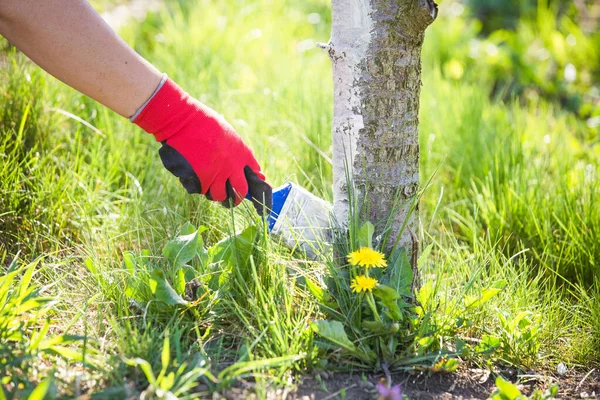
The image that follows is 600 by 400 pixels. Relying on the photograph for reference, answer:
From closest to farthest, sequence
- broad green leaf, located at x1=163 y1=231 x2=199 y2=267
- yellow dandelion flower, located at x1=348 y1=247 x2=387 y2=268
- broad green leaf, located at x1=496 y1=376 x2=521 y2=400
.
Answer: broad green leaf, located at x1=496 y1=376 x2=521 y2=400 < yellow dandelion flower, located at x1=348 y1=247 x2=387 y2=268 < broad green leaf, located at x1=163 y1=231 x2=199 y2=267

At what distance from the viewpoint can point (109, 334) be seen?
4.50ft

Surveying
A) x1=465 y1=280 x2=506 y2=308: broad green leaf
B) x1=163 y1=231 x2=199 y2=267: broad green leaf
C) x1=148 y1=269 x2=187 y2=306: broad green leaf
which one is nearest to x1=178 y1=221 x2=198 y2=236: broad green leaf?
x1=163 y1=231 x2=199 y2=267: broad green leaf

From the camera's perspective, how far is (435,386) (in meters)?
1.34

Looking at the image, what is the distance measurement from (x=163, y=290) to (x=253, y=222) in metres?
0.39

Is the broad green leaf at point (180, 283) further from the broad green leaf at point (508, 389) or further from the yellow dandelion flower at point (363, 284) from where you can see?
the broad green leaf at point (508, 389)

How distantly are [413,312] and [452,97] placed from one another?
1.75 meters

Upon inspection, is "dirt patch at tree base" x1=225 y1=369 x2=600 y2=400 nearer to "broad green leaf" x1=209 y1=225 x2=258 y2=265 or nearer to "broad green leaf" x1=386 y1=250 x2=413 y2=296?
"broad green leaf" x1=386 y1=250 x2=413 y2=296

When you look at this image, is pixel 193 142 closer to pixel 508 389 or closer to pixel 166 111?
pixel 166 111

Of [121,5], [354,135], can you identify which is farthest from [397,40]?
[121,5]

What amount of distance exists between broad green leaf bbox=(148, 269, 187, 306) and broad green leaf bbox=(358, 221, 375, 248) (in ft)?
1.51

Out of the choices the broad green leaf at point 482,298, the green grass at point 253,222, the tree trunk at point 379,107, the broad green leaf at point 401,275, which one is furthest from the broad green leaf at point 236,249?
the broad green leaf at point 482,298

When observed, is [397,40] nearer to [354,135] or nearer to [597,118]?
[354,135]

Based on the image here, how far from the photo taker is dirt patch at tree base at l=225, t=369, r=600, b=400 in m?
1.24

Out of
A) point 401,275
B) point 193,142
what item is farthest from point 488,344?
point 193,142
